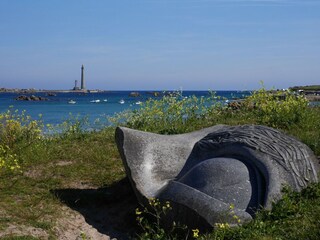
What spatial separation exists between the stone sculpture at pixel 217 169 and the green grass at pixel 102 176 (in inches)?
10.7

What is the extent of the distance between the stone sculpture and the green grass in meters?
0.27

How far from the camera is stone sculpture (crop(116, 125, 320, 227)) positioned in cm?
612

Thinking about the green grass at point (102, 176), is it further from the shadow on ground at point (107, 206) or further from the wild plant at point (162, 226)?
the wild plant at point (162, 226)

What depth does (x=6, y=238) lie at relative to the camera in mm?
6289

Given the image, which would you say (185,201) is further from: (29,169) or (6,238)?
(29,169)

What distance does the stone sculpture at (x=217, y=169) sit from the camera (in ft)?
20.1

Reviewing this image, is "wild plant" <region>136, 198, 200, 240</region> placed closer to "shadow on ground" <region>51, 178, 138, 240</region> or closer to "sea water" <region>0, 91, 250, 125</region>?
"shadow on ground" <region>51, 178, 138, 240</region>

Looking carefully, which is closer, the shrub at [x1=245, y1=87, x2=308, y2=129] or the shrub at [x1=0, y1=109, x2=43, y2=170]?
the shrub at [x1=0, y1=109, x2=43, y2=170]

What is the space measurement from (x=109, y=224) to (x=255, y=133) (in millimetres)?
2204

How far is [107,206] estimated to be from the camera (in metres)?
7.84

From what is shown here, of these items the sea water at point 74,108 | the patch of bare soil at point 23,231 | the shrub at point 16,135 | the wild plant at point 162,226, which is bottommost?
the sea water at point 74,108

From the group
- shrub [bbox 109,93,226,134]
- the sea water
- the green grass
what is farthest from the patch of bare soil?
the sea water

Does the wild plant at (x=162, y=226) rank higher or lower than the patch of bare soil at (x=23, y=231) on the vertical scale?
higher

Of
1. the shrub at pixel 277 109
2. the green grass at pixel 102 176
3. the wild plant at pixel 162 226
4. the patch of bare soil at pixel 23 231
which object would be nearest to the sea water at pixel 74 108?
the shrub at pixel 277 109
